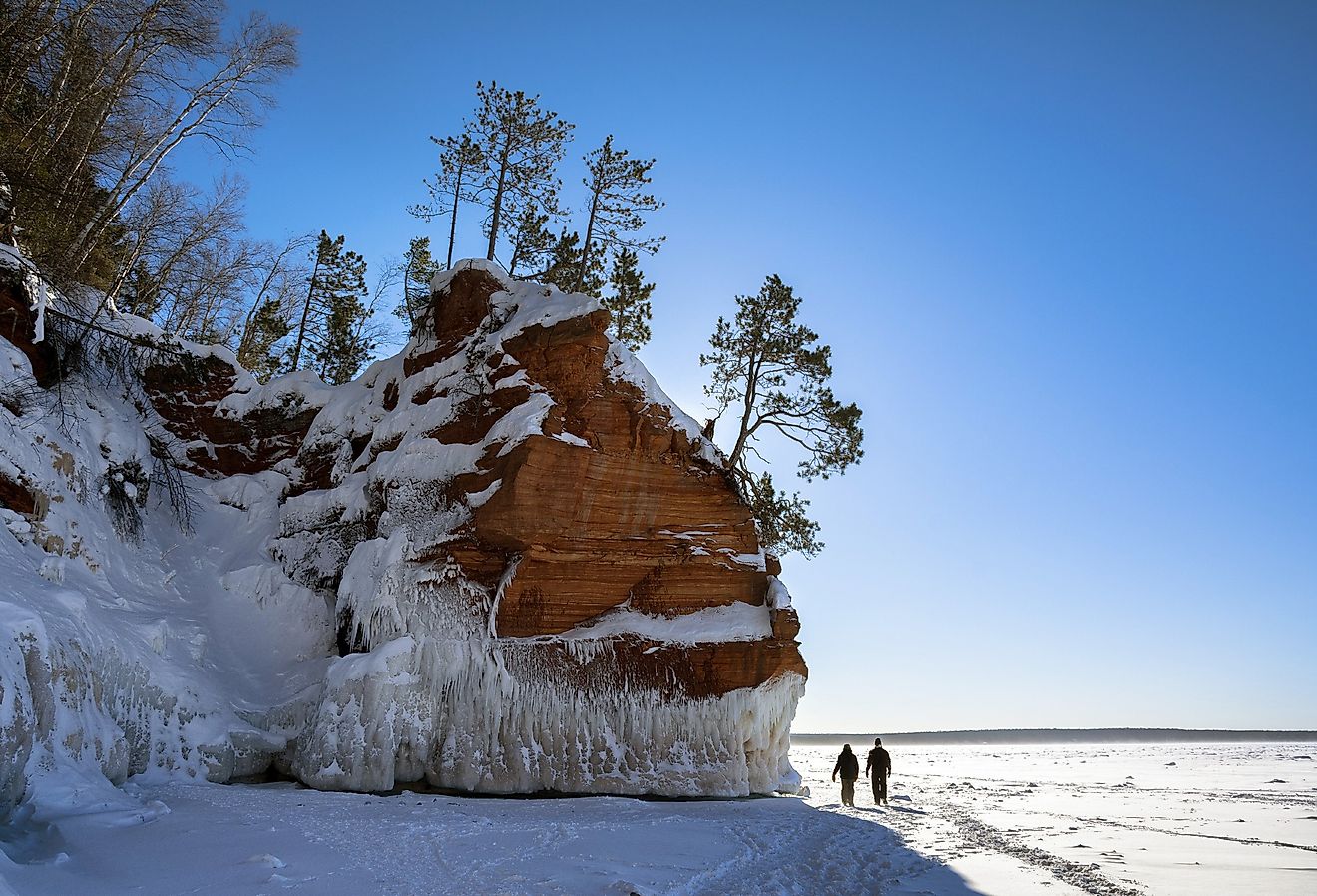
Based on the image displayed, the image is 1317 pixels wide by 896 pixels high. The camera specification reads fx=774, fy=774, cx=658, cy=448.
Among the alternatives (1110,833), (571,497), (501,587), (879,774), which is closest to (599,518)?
(571,497)

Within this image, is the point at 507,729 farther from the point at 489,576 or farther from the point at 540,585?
the point at 489,576

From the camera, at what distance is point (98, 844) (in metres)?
6.70

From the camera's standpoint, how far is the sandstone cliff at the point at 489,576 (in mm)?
13922

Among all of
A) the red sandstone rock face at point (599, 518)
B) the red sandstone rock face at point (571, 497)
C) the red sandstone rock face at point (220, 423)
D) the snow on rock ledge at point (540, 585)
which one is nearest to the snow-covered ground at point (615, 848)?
the snow on rock ledge at point (540, 585)

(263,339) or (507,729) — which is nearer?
(507,729)

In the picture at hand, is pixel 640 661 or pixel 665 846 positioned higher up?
pixel 640 661

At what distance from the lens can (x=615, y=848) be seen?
9.35 meters

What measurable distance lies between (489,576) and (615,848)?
717 centimetres

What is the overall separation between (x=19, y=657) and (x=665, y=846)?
7615 millimetres

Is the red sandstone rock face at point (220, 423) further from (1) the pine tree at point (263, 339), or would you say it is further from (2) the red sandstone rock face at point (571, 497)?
(1) the pine tree at point (263, 339)

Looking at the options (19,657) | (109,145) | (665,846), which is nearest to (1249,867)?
(665,846)

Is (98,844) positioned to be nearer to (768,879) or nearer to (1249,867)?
(768,879)

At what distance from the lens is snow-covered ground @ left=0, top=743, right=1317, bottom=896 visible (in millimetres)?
6590

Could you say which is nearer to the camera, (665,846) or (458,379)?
(665,846)
